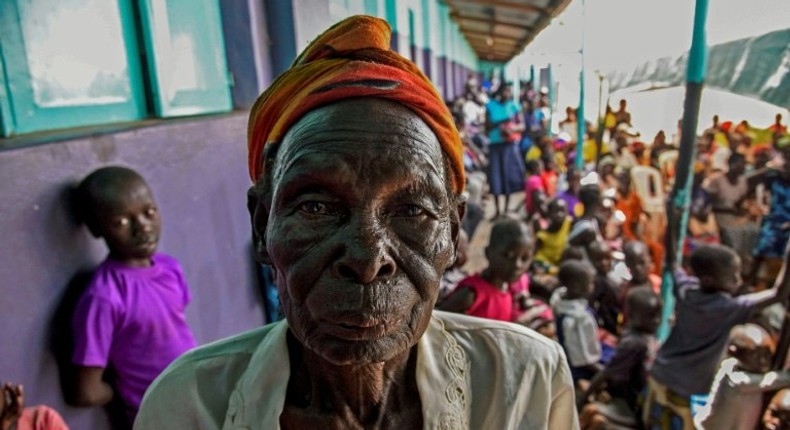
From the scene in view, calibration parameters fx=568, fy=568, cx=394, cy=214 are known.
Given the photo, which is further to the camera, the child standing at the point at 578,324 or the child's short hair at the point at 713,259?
the child standing at the point at 578,324

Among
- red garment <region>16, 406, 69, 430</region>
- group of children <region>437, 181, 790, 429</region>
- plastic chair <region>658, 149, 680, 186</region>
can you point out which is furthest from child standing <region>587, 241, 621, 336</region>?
red garment <region>16, 406, 69, 430</region>

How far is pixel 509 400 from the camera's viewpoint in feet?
3.08

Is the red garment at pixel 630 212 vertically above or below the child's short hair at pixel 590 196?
below

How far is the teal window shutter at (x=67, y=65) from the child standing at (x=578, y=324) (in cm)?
225

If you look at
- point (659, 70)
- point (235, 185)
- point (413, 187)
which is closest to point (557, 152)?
point (659, 70)

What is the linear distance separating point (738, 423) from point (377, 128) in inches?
85.4

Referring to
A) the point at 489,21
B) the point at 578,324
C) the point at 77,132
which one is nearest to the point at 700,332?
the point at 578,324

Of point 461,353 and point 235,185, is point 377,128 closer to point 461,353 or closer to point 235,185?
point 461,353

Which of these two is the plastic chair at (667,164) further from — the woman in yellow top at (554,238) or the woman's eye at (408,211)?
the woman's eye at (408,211)

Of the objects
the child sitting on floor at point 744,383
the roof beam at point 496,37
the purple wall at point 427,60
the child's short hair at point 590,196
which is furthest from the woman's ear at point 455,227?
the roof beam at point 496,37

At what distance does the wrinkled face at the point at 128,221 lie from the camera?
1.79 meters

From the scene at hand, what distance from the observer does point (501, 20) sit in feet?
48.2

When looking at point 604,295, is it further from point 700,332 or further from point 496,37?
point 496,37

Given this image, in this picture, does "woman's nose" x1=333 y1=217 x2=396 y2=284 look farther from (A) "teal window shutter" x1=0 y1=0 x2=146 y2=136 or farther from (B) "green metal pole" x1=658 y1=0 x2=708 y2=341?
(B) "green metal pole" x1=658 y1=0 x2=708 y2=341
